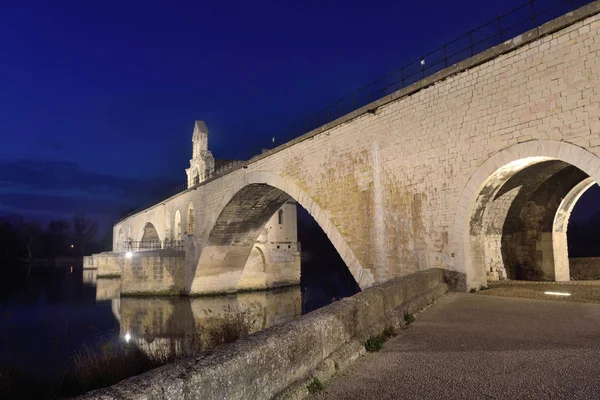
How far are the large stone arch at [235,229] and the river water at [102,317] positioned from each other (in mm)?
1046

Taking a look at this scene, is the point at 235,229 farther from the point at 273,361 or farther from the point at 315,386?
the point at 273,361

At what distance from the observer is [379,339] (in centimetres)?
379

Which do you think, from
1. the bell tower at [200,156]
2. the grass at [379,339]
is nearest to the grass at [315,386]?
the grass at [379,339]

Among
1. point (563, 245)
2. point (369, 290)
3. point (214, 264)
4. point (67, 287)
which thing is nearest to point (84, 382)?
point (369, 290)

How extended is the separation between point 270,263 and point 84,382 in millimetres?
17533

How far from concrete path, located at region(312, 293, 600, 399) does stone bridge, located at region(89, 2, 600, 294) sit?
2504 mm

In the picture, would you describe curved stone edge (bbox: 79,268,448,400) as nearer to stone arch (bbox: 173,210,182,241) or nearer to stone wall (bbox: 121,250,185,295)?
stone wall (bbox: 121,250,185,295)

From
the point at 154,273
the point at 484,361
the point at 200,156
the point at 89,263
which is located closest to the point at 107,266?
the point at 89,263

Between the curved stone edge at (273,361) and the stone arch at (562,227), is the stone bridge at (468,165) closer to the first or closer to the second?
the stone arch at (562,227)

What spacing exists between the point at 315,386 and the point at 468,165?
18.9ft

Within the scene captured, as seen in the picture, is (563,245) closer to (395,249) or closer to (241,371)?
(395,249)

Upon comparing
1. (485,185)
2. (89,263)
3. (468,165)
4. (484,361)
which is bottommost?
(89,263)

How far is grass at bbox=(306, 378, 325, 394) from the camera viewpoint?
105 inches

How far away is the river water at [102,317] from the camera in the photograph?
10156 millimetres
